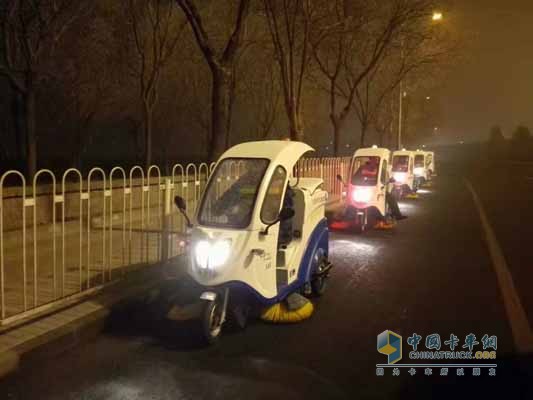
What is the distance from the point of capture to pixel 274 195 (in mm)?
6375

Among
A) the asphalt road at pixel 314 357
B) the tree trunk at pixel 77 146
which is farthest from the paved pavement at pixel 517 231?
the tree trunk at pixel 77 146

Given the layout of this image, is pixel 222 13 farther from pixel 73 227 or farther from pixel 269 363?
pixel 269 363

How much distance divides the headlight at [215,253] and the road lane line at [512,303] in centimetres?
296

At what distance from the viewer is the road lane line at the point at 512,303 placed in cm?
579

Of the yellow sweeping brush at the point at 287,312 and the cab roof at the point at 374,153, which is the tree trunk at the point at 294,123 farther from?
the yellow sweeping brush at the point at 287,312

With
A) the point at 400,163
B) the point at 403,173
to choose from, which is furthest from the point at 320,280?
the point at 400,163

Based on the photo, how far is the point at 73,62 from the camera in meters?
20.5

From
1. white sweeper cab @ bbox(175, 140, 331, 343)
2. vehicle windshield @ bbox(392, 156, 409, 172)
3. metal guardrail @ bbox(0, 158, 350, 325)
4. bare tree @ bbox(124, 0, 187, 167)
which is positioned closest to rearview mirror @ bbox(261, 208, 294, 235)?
white sweeper cab @ bbox(175, 140, 331, 343)

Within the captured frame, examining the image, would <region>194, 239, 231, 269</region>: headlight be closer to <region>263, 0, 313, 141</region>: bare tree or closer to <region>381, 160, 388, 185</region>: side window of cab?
<region>381, 160, 388, 185</region>: side window of cab

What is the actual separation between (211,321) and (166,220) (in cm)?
271

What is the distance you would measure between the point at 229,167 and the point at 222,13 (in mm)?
15054

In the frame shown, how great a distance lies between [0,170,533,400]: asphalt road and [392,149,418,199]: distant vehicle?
48.9 ft

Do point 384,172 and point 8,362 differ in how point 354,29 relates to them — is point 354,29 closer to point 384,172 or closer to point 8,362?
point 384,172

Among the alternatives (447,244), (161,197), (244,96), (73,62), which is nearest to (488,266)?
(447,244)
